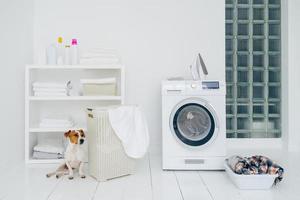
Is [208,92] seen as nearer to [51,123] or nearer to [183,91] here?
[183,91]

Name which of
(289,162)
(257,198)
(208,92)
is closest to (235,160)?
(257,198)

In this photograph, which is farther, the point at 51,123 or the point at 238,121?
the point at 238,121

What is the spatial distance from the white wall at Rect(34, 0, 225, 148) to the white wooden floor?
95 centimetres

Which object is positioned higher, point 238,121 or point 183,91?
Answer: point 183,91

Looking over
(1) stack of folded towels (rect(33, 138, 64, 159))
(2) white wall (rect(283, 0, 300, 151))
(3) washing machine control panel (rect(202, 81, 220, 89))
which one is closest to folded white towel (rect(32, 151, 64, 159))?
(1) stack of folded towels (rect(33, 138, 64, 159))

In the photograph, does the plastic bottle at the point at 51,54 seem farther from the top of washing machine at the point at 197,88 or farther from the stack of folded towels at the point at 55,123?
the top of washing machine at the point at 197,88

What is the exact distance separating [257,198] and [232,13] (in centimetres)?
229

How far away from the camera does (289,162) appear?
288 cm

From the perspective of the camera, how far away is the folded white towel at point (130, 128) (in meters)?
2.35

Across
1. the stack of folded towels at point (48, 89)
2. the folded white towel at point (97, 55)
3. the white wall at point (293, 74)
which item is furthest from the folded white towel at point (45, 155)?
the white wall at point (293, 74)

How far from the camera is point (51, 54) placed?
296 centimetres

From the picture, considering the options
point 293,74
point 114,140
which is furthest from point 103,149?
point 293,74

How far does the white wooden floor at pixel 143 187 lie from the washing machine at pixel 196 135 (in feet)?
0.33

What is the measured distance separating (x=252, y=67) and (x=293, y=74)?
Answer: 0.45 m
